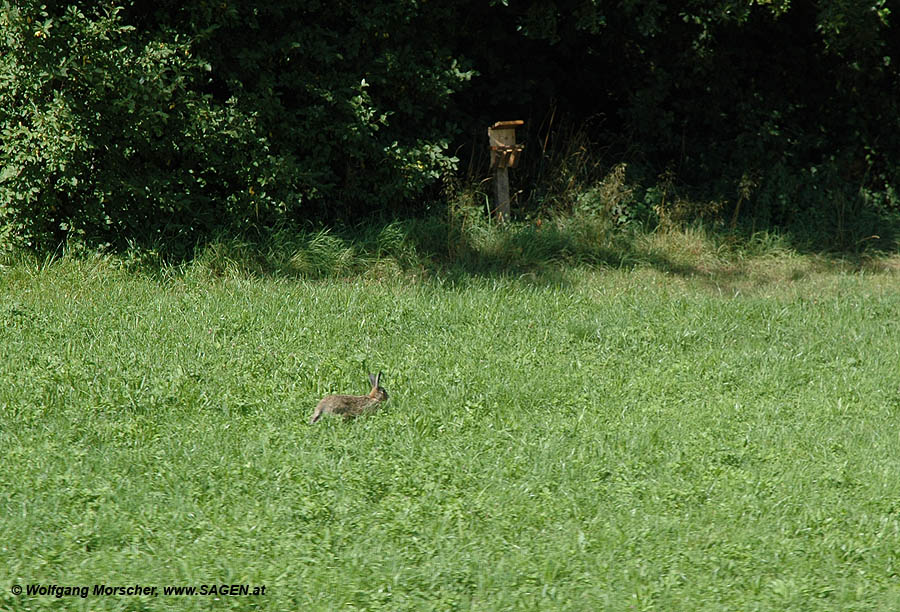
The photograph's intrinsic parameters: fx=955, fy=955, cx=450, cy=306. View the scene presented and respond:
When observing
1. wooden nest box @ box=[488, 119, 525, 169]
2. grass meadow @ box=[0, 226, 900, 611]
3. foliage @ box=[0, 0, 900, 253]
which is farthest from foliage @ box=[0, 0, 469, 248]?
grass meadow @ box=[0, 226, 900, 611]

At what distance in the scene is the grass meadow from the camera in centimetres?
376

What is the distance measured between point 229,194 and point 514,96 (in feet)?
12.4

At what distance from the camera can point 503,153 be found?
32.7ft

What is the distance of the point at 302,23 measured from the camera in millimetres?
9484

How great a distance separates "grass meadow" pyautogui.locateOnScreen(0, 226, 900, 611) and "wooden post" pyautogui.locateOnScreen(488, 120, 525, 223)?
2.06 metres

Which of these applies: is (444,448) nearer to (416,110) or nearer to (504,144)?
(504,144)

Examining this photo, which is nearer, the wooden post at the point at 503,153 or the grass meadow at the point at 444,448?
the grass meadow at the point at 444,448

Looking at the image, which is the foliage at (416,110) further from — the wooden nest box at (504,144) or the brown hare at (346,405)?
the brown hare at (346,405)

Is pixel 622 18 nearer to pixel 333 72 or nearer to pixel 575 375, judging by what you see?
pixel 333 72

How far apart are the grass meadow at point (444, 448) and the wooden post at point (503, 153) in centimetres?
206

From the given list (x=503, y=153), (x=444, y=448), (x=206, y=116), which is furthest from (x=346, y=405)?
(x=503, y=153)

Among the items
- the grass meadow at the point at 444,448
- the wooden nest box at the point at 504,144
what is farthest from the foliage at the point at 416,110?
the grass meadow at the point at 444,448

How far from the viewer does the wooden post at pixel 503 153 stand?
9.96 meters

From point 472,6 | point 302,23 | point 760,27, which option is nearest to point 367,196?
point 302,23
